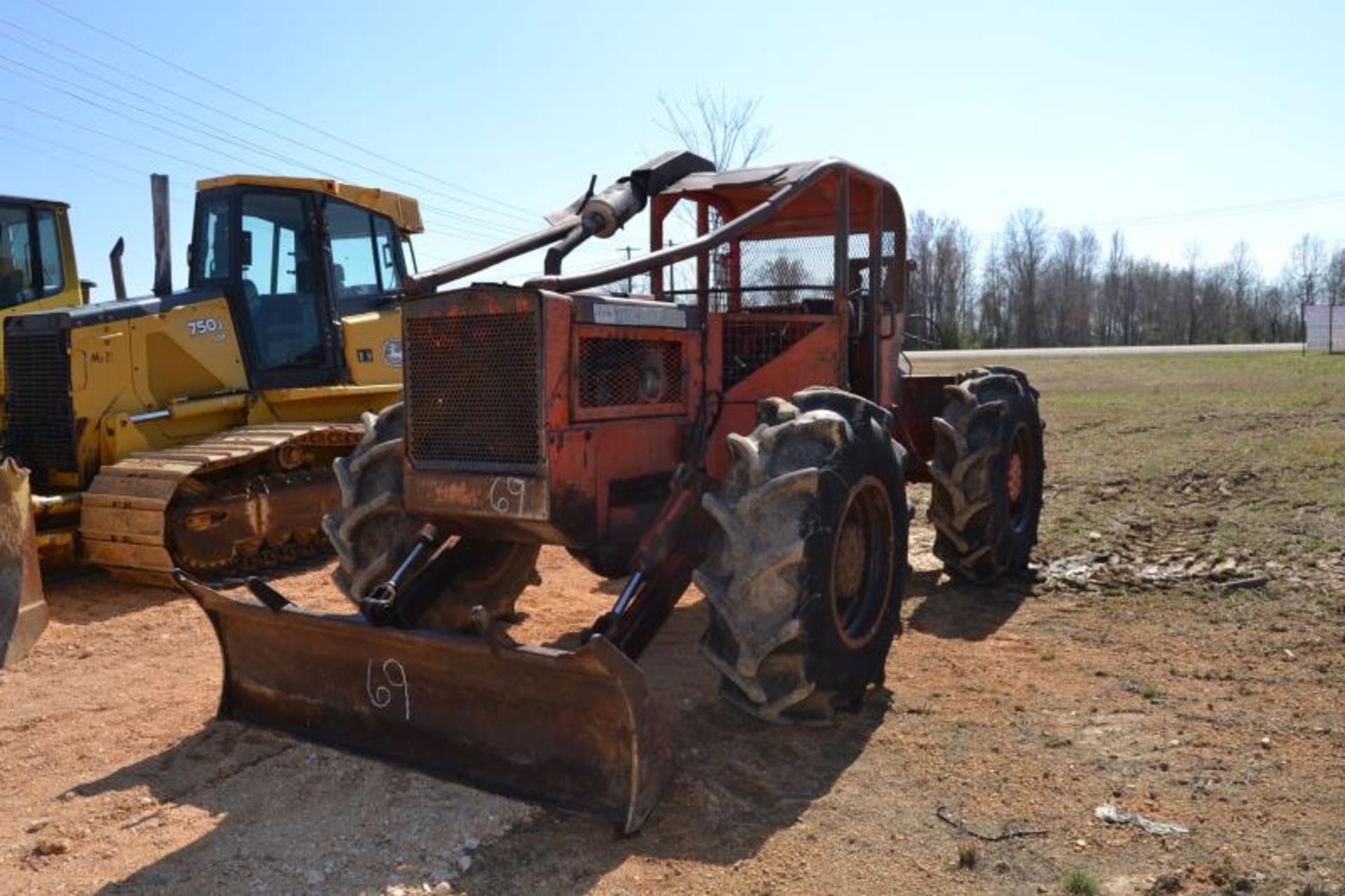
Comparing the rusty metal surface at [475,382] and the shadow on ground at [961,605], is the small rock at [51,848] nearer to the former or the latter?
the rusty metal surface at [475,382]

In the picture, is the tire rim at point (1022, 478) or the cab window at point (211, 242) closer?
the tire rim at point (1022, 478)

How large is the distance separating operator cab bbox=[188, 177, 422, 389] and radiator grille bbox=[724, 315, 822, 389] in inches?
205

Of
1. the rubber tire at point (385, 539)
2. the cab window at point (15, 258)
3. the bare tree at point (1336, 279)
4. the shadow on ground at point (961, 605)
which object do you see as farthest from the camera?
the bare tree at point (1336, 279)

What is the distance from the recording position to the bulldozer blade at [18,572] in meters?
7.01

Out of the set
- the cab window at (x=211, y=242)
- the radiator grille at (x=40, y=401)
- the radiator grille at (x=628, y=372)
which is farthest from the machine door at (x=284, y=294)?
the radiator grille at (x=628, y=372)

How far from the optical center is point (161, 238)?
977 cm

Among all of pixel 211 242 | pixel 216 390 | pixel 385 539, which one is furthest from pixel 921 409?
pixel 211 242

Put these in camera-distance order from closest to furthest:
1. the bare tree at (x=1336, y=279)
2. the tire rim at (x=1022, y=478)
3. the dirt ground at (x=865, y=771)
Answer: the dirt ground at (x=865, y=771)
the tire rim at (x=1022, y=478)
the bare tree at (x=1336, y=279)

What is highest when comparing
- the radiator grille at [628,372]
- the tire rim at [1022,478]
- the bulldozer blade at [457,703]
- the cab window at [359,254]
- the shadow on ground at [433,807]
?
the cab window at [359,254]

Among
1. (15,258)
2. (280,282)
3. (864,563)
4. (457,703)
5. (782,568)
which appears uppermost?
(15,258)

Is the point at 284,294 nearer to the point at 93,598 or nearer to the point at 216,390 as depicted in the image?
the point at 216,390

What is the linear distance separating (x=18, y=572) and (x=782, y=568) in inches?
206

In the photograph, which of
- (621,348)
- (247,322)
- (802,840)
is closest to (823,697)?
(802,840)

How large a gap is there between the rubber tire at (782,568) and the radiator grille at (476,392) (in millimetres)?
864
